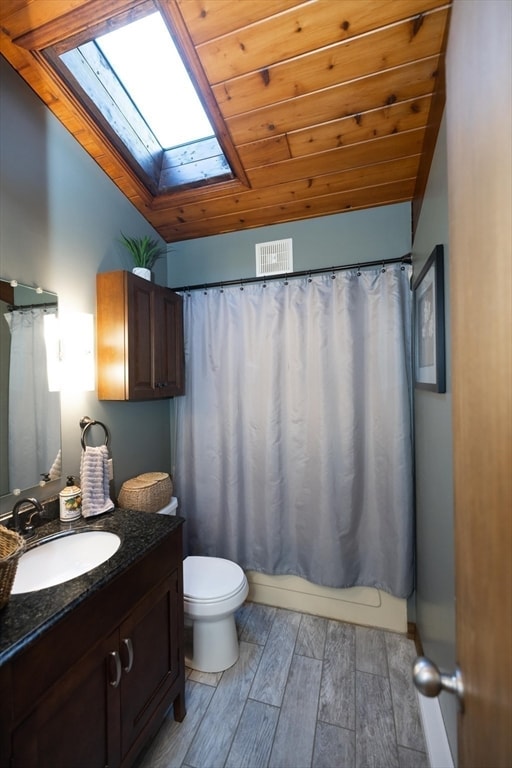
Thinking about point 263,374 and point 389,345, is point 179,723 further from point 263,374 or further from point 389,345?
point 389,345

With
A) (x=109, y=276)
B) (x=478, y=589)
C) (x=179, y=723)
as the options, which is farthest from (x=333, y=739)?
(x=109, y=276)

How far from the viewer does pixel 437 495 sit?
124 centimetres

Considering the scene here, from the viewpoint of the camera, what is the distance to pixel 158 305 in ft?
6.11

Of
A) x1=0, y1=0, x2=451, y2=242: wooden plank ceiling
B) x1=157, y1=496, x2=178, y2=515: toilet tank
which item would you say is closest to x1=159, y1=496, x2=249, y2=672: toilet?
x1=157, y1=496, x2=178, y2=515: toilet tank

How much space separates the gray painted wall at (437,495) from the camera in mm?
1058

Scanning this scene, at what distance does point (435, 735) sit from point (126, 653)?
1.24 metres

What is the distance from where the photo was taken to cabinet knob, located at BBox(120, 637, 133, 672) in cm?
102

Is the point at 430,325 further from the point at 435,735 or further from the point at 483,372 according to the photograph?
the point at 435,735

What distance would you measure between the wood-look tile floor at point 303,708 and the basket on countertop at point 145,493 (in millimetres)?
837

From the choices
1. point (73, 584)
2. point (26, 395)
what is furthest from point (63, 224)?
point (73, 584)

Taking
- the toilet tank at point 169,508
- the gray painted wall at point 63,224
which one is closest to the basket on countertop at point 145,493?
the toilet tank at point 169,508

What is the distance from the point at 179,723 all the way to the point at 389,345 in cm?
205

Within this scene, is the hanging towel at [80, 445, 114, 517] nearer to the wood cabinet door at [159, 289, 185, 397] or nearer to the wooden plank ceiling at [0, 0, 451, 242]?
the wood cabinet door at [159, 289, 185, 397]

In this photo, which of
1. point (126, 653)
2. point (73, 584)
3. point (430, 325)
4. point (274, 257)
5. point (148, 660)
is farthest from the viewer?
point (274, 257)
